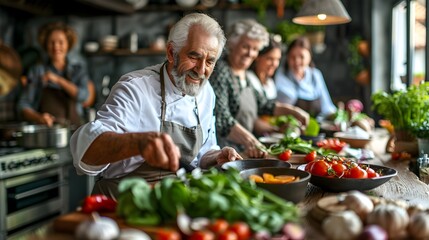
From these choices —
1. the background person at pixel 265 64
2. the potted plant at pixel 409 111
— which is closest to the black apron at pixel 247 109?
the background person at pixel 265 64

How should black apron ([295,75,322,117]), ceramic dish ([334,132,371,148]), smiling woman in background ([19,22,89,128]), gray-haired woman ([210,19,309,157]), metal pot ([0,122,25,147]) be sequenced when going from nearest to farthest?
ceramic dish ([334,132,371,148])
gray-haired woman ([210,19,309,157])
metal pot ([0,122,25,147])
smiling woman in background ([19,22,89,128])
black apron ([295,75,322,117])

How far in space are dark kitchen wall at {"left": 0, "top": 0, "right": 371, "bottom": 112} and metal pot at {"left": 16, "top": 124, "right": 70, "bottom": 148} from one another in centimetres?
212

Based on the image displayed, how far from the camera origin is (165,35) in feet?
22.9

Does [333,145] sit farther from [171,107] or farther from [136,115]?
[136,115]

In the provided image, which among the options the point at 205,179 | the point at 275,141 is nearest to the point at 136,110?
the point at 205,179

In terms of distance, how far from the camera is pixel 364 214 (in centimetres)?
144

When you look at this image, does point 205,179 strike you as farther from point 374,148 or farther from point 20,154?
point 20,154

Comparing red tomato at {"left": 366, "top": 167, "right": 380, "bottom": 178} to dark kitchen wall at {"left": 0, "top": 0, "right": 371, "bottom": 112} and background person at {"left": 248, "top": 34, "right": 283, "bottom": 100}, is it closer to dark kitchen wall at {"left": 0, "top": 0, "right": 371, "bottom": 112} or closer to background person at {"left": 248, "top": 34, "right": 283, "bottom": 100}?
background person at {"left": 248, "top": 34, "right": 283, "bottom": 100}

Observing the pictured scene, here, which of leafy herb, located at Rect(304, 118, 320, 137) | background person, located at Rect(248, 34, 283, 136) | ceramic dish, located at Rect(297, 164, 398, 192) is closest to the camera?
ceramic dish, located at Rect(297, 164, 398, 192)

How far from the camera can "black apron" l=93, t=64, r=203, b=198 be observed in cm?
231

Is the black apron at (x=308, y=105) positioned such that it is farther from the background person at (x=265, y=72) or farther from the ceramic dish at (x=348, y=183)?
the ceramic dish at (x=348, y=183)

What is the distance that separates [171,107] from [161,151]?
2.72 ft

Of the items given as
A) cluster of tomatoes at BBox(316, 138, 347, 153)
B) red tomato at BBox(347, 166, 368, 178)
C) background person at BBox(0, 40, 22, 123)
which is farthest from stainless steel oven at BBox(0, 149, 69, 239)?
red tomato at BBox(347, 166, 368, 178)

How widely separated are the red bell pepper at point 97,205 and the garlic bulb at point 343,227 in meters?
0.62
